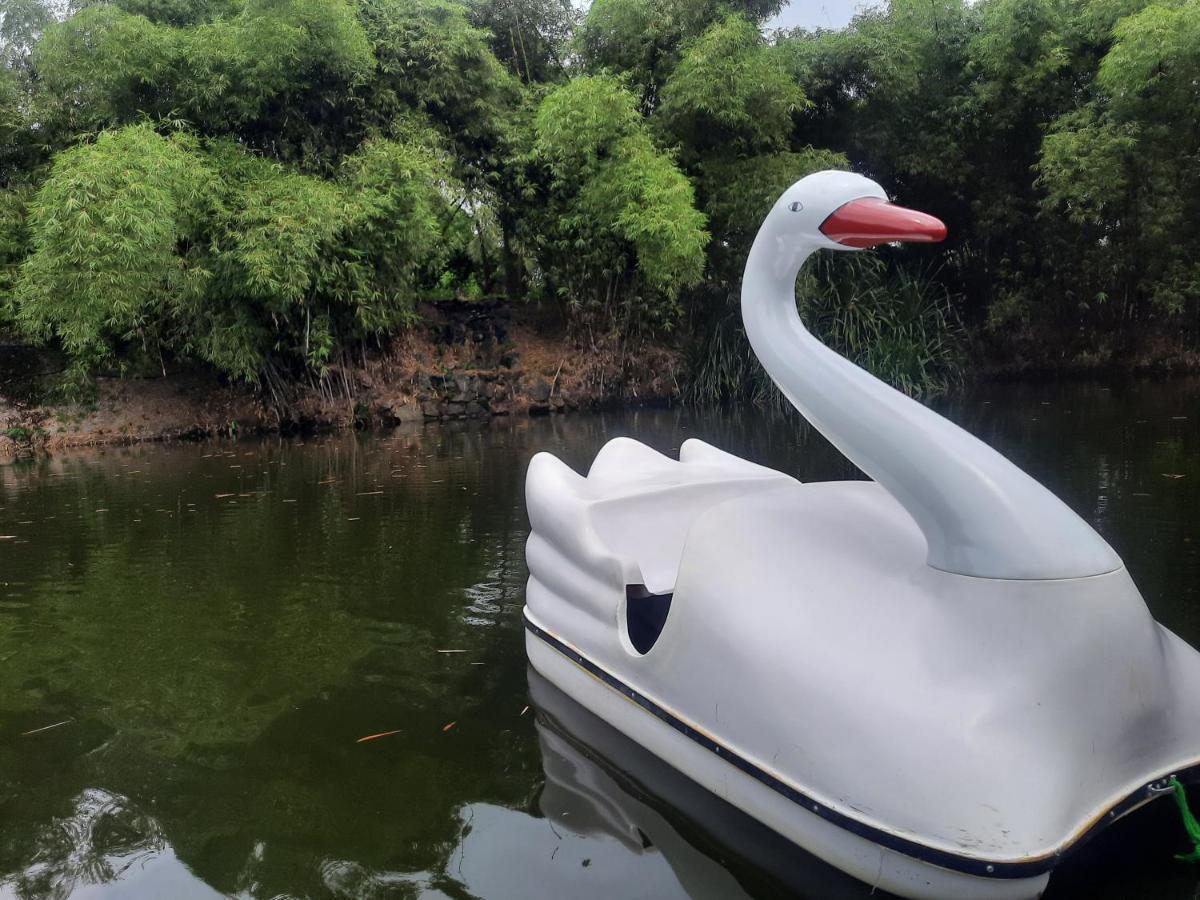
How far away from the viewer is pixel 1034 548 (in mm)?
1728

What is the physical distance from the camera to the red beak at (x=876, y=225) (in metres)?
2.00

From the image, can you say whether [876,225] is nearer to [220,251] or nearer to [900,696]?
[900,696]

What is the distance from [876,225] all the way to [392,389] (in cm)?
1195

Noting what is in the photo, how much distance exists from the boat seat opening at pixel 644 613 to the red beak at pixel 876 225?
1133 mm

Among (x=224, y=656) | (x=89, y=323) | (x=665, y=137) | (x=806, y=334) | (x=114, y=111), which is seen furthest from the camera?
(x=665, y=137)

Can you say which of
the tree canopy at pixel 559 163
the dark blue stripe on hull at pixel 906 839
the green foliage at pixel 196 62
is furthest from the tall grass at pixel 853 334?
the dark blue stripe on hull at pixel 906 839

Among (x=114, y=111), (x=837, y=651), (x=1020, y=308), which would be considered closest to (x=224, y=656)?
(x=837, y=651)

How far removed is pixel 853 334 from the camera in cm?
1323

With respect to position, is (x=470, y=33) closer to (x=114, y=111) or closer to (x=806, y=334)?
(x=114, y=111)

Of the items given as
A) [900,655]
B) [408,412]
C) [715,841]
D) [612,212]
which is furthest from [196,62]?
[900,655]

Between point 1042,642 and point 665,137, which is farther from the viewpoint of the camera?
point 665,137

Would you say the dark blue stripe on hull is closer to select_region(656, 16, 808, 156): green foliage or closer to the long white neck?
the long white neck

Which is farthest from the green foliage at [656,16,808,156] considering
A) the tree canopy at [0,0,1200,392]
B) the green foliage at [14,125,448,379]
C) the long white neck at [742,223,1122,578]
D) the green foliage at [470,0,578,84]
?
→ the long white neck at [742,223,1122,578]

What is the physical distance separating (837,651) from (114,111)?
1275 cm
